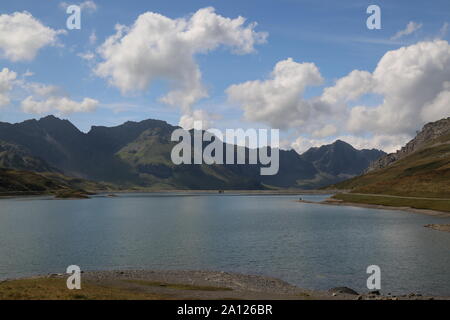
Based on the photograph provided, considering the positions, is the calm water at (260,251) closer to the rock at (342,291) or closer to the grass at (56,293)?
the rock at (342,291)

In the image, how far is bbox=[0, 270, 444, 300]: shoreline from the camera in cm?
4112

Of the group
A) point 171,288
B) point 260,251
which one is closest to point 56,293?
point 171,288

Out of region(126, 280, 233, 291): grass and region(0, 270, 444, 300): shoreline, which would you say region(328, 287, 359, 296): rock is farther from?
region(126, 280, 233, 291): grass

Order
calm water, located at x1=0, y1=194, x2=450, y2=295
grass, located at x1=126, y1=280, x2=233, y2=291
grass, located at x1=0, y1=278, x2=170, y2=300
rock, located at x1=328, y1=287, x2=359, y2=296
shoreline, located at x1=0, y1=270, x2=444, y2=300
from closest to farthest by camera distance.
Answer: grass, located at x1=0, y1=278, x2=170, y2=300, shoreline, located at x1=0, y1=270, x2=444, y2=300, rock, located at x1=328, y1=287, x2=359, y2=296, grass, located at x1=126, y1=280, x2=233, y2=291, calm water, located at x1=0, y1=194, x2=450, y2=295

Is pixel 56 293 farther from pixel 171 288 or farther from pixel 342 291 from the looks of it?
pixel 342 291

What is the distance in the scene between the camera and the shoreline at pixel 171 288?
41.1 metres

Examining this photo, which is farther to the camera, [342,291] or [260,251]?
[260,251]

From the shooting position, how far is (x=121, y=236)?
107 m

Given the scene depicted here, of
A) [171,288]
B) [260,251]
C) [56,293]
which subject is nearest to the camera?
[56,293]

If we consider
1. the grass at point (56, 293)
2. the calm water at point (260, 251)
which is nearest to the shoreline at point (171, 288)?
the grass at point (56, 293)

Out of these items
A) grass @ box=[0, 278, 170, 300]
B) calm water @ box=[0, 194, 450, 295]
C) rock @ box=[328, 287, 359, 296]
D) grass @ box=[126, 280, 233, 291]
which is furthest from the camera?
calm water @ box=[0, 194, 450, 295]

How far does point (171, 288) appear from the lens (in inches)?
1970

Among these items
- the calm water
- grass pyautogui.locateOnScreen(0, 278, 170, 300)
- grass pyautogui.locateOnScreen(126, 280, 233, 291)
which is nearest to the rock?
the calm water
